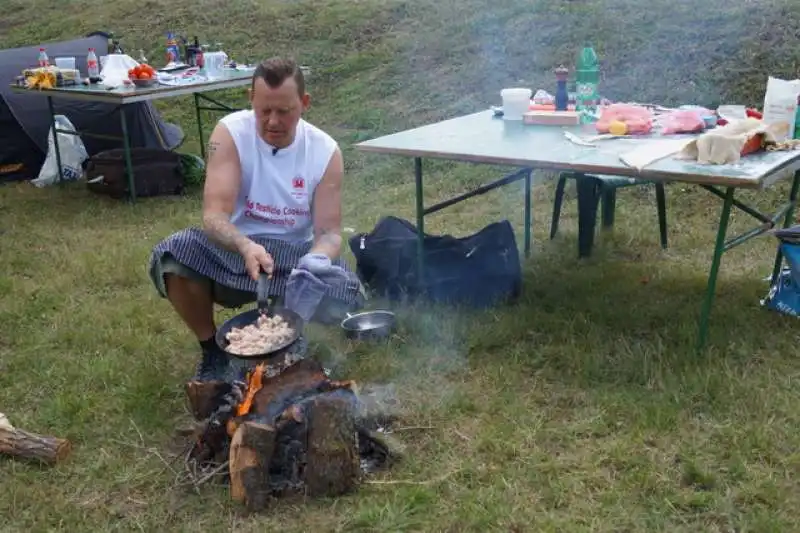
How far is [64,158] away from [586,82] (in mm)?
4796

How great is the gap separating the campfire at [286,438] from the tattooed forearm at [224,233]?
43cm

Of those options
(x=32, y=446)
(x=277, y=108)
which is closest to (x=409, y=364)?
(x=277, y=108)

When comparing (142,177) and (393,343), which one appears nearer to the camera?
(393,343)

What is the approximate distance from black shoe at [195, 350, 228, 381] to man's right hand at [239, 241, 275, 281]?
0.55 meters

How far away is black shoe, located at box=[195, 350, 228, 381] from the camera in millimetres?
3053

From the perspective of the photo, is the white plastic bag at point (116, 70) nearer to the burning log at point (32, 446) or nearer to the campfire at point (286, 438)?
the burning log at point (32, 446)

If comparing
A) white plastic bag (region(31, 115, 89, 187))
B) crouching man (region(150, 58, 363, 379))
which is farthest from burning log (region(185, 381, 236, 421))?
white plastic bag (region(31, 115, 89, 187))

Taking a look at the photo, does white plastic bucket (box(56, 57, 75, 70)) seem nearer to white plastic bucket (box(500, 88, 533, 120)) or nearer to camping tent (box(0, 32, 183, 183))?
camping tent (box(0, 32, 183, 183))

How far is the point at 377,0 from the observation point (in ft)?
34.3

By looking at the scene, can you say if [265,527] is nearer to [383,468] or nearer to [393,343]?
[383,468]

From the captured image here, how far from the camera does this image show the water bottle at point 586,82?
377 cm

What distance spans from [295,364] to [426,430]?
0.55 metres

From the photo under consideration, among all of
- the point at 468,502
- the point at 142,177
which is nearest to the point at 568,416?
the point at 468,502

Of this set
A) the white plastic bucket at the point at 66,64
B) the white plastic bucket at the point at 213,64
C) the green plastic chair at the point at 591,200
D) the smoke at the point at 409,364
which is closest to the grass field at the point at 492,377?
the smoke at the point at 409,364
